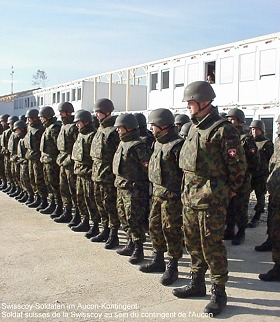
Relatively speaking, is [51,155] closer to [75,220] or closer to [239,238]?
[75,220]

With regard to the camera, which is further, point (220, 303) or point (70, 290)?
point (70, 290)

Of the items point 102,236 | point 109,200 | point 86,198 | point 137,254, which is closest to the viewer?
point 137,254

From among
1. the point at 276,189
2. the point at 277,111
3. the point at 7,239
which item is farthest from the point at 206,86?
the point at 277,111

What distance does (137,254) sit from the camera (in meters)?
5.23

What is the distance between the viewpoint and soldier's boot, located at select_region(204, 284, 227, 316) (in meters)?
3.79

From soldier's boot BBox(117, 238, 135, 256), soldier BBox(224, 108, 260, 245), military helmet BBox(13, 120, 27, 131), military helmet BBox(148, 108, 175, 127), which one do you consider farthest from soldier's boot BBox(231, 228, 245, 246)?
military helmet BBox(13, 120, 27, 131)

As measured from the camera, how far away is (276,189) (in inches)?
180

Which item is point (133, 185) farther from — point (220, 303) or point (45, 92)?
point (45, 92)

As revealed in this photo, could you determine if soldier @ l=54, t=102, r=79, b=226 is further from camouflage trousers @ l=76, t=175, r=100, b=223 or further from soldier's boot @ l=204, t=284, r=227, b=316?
soldier's boot @ l=204, t=284, r=227, b=316

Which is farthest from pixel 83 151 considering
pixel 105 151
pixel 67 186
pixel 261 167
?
pixel 261 167

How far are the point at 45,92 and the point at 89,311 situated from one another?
27.2 meters

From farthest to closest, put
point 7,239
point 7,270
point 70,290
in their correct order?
point 7,239
point 7,270
point 70,290

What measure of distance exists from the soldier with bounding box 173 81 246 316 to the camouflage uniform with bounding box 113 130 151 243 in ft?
4.02

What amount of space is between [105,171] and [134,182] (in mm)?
721
